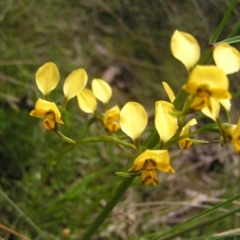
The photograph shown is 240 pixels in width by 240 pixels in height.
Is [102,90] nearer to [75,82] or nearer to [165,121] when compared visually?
[75,82]

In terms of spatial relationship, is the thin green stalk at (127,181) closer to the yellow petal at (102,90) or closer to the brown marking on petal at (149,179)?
the brown marking on petal at (149,179)

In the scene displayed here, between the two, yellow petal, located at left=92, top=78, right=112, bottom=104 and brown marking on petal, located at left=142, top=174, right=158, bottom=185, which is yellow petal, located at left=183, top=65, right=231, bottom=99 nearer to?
brown marking on petal, located at left=142, top=174, right=158, bottom=185

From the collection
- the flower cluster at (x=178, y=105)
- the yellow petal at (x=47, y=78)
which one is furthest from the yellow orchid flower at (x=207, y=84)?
the yellow petal at (x=47, y=78)

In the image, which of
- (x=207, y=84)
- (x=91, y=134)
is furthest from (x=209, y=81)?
(x=91, y=134)

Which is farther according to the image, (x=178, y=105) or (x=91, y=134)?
(x=91, y=134)

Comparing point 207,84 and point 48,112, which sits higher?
point 207,84
